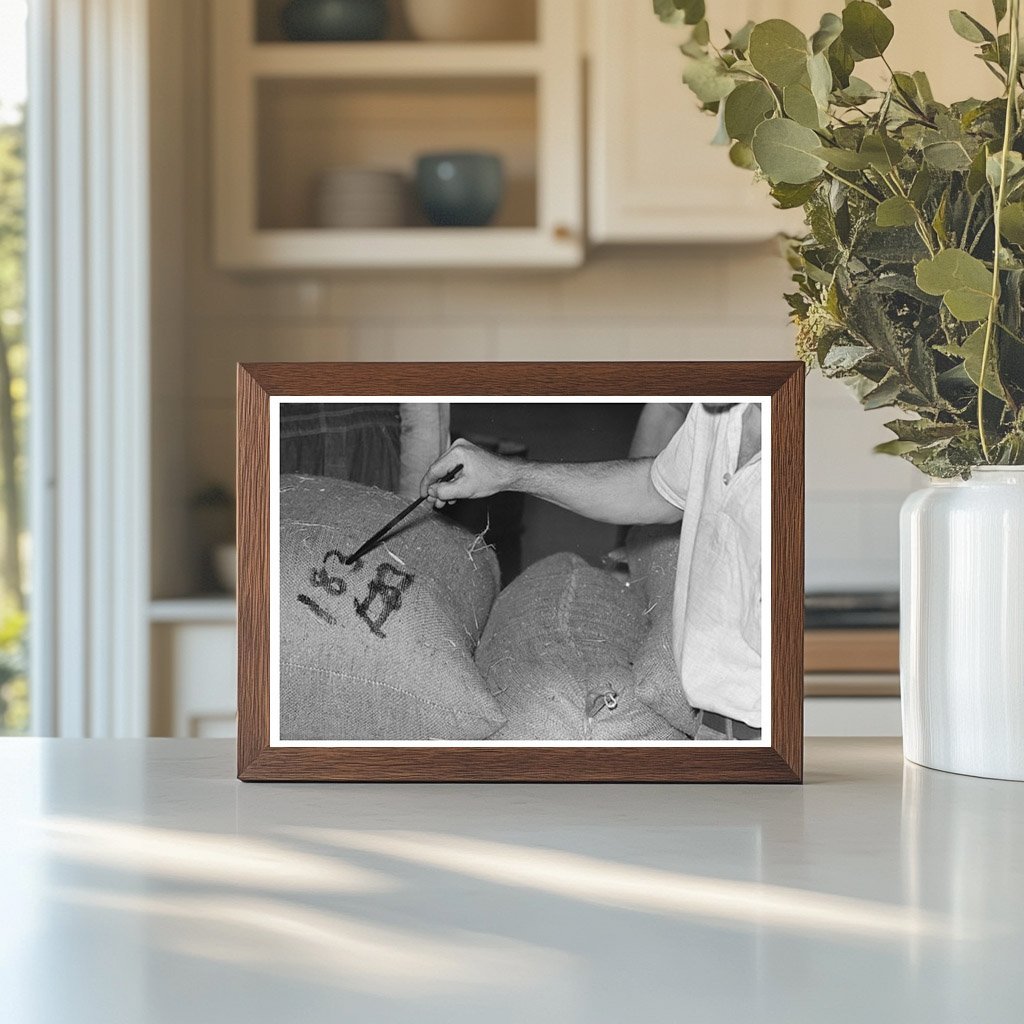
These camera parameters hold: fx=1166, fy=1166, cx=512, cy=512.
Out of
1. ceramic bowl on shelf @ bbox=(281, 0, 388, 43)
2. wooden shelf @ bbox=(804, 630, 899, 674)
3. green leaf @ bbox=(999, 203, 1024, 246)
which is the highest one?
ceramic bowl on shelf @ bbox=(281, 0, 388, 43)

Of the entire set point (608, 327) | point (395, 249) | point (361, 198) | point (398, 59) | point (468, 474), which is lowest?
point (468, 474)

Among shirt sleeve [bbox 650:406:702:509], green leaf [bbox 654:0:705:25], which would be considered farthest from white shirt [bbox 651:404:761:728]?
green leaf [bbox 654:0:705:25]

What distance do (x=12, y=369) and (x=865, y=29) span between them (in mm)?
1867

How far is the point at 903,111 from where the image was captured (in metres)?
0.61

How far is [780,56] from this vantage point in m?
0.56

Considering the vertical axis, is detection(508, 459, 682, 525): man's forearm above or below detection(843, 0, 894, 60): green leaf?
below

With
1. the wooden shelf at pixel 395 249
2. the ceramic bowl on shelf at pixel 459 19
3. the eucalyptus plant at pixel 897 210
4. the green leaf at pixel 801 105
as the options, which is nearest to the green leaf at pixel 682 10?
the eucalyptus plant at pixel 897 210

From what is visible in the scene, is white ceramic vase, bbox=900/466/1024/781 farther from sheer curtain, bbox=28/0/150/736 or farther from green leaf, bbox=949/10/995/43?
sheer curtain, bbox=28/0/150/736

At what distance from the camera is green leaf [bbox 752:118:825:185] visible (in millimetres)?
555

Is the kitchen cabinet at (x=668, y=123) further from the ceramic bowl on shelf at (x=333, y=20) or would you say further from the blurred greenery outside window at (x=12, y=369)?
the blurred greenery outside window at (x=12, y=369)

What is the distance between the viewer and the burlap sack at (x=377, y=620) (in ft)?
2.01

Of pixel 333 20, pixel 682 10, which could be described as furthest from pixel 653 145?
pixel 682 10

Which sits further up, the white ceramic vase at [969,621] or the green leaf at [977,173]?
the green leaf at [977,173]

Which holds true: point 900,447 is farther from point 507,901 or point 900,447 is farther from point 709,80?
point 507,901
